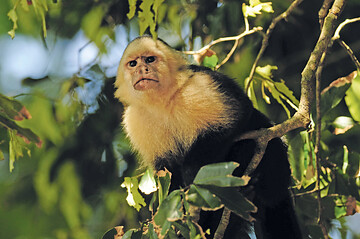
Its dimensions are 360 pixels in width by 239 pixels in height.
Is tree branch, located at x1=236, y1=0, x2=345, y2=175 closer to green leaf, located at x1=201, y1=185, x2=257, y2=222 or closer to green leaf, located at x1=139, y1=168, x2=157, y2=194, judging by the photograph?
green leaf, located at x1=139, y1=168, x2=157, y2=194

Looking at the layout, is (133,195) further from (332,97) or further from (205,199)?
(332,97)

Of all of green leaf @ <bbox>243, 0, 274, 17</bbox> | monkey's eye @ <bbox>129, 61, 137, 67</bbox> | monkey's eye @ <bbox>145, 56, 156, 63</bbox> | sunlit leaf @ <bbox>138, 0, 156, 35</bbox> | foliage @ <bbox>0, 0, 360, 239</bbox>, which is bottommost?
foliage @ <bbox>0, 0, 360, 239</bbox>

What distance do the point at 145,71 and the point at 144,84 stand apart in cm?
7

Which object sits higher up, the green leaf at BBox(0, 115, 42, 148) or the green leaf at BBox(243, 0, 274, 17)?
the green leaf at BBox(243, 0, 274, 17)

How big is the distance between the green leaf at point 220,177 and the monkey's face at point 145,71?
1.08 metres

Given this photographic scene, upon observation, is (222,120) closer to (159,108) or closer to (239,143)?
(239,143)

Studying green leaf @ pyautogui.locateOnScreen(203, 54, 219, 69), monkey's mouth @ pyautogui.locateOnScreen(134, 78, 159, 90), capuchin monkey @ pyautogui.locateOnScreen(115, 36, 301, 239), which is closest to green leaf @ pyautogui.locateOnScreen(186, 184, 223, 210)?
capuchin monkey @ pyautogui.locateOnScreen(115, 36, 301, 239)

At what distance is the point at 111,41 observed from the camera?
348 centimetres

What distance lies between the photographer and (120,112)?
12.1 ft

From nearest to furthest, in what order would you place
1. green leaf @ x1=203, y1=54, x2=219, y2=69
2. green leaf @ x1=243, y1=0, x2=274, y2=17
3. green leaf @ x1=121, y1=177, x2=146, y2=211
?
1. green leaf @ x1=121, y1=177, x2=146, y2=211
2. green leaf @ x1=243, y1=0, x2=274, y2=17
3. green leaf @ x1=203, y1=54, x2=219, y2=69

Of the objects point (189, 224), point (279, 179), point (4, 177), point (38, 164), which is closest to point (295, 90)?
point (279, 179)

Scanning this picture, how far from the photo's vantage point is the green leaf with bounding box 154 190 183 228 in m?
1.47

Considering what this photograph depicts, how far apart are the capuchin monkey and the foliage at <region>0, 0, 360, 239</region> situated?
109 millimetres

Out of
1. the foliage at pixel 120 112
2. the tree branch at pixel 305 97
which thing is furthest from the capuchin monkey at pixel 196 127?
the tree branch at pixel 305 97
